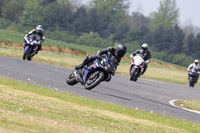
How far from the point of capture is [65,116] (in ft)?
29.9

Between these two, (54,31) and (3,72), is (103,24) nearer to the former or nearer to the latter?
(54,31)

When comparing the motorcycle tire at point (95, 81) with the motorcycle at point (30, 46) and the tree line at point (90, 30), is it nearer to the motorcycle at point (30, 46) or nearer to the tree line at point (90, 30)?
the motorcycle at point (30, 46)

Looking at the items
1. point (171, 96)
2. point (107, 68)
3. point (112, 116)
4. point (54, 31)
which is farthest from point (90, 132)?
point (54, 31)

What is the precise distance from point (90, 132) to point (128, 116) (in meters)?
2.72

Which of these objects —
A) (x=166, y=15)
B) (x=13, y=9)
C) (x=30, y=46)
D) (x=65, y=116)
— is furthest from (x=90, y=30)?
(x=65, y=116)

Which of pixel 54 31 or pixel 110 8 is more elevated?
pixel 110 8

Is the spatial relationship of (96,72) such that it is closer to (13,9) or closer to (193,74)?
(193,74)

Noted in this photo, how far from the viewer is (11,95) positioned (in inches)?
408

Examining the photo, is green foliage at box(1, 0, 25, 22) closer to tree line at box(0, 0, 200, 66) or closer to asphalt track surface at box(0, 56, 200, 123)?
tree line at box(0, 0, 200, 66)

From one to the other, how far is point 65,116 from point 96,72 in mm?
4971

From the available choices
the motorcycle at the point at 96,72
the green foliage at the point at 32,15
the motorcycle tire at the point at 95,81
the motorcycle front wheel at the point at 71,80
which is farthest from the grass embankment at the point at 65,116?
the green foliage at the point at 32,15

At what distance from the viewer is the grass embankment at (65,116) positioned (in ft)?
25.7

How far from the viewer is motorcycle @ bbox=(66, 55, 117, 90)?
13820mm

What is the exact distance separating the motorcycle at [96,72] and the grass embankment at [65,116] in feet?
5.79
